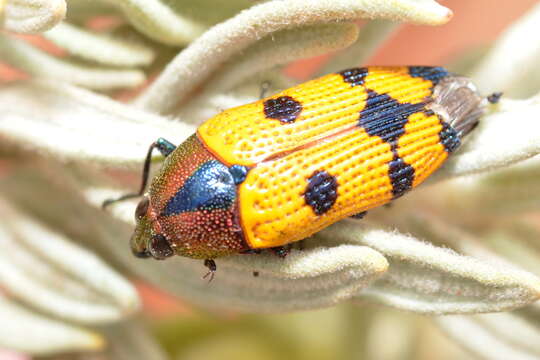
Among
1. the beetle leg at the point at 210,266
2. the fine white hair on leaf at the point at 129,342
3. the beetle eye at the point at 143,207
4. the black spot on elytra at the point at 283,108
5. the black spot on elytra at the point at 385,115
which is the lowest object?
the fine white hair on leaf at the point at 129,342

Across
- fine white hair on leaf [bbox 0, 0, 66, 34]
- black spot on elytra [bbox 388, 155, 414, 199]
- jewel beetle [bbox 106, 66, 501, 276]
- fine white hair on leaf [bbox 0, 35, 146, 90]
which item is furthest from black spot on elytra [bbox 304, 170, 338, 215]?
fine white hair on leaf [bbox 0, 0, 66, 34]

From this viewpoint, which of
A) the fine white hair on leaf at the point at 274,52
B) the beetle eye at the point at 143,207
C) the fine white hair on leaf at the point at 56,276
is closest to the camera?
the fine white hair on leaf at the point at 274,52

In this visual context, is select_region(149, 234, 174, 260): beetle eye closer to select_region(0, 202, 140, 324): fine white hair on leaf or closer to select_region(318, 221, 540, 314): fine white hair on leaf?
select_region(0, 202, 140, 324): fine white hair on leaf

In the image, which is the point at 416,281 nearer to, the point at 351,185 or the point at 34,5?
the point at 351,185

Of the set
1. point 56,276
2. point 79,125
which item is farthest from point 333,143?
point 56,276

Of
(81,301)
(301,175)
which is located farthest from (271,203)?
(81,301)

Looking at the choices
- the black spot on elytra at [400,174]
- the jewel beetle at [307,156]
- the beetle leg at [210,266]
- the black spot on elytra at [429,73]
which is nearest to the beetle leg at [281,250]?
the jewel beetle at [307,156]

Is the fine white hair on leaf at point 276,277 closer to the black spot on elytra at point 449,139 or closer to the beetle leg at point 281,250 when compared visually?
the beetle leg at point 281,250
